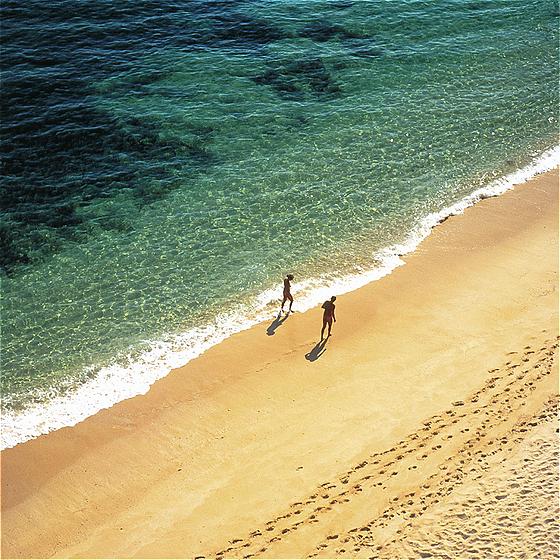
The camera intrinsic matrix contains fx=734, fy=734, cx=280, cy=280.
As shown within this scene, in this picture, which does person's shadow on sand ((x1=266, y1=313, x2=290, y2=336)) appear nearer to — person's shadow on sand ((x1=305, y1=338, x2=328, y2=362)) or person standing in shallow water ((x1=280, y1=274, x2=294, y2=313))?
person standing in shallow water ((x1=280, y1=274, x2=294, y2=313))

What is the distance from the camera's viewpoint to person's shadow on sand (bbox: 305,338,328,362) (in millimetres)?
24375

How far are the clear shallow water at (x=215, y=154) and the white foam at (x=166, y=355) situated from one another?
0.25ft

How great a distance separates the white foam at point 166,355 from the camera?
22.4 meters

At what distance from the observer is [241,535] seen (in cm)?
1866

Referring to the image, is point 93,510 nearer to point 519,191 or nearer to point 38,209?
point 38,209

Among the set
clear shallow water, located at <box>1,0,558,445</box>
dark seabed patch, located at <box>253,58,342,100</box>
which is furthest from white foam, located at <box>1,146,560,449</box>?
dark seabed patch, located at <box>253,58,342,100</box>

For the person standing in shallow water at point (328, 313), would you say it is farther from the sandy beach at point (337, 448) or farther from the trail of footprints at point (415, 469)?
the trail of footprints at point (415, 469)

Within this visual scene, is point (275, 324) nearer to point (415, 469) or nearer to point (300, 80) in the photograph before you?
point (415, 469)

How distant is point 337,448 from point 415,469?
2262 millimetres

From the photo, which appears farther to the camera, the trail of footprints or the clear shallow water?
the clear shallow water

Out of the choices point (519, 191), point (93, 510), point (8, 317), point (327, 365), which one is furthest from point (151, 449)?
point (519, 191)

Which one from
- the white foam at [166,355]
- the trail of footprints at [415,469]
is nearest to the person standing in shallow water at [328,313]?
the white foam at [166,355]

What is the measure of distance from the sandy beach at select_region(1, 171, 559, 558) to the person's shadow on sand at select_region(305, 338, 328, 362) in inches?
2.5

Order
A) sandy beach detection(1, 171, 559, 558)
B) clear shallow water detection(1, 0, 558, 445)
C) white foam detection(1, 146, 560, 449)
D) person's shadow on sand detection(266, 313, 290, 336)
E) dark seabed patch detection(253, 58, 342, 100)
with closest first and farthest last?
sandy beach detection(1, 171, 559, 558) < white foam detection(1, 146, 560, 449) < person's shadow on sand detection(266, 313, 290, 336) < clear shallow water detection(1, 0, 558, 445) < dark seabed patch detection(253, 58, 342, 100)
